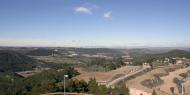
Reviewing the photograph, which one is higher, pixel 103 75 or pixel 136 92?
pixel 136 92

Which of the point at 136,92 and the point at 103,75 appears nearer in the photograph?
the point at 136,92

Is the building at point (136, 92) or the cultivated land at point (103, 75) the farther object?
the cultivated land at point (103, 75)

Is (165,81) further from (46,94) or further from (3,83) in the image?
(3,83)

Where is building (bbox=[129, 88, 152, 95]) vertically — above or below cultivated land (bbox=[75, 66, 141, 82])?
above

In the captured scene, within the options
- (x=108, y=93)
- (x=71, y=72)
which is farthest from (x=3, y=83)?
(x=108, y=93)

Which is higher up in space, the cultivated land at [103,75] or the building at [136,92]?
the building at [136,92]

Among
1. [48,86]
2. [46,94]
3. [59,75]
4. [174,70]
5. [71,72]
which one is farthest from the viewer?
[174,70]

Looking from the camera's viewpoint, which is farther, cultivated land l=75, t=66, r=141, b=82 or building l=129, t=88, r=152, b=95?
cultivated land l=75, t=66, r=141, b=82

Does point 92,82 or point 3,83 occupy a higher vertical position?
point 92,82

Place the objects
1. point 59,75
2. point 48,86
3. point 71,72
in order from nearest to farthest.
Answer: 1. point 48,86
2. point 59,75
3. point 71,72

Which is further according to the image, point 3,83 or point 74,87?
point 3,83
